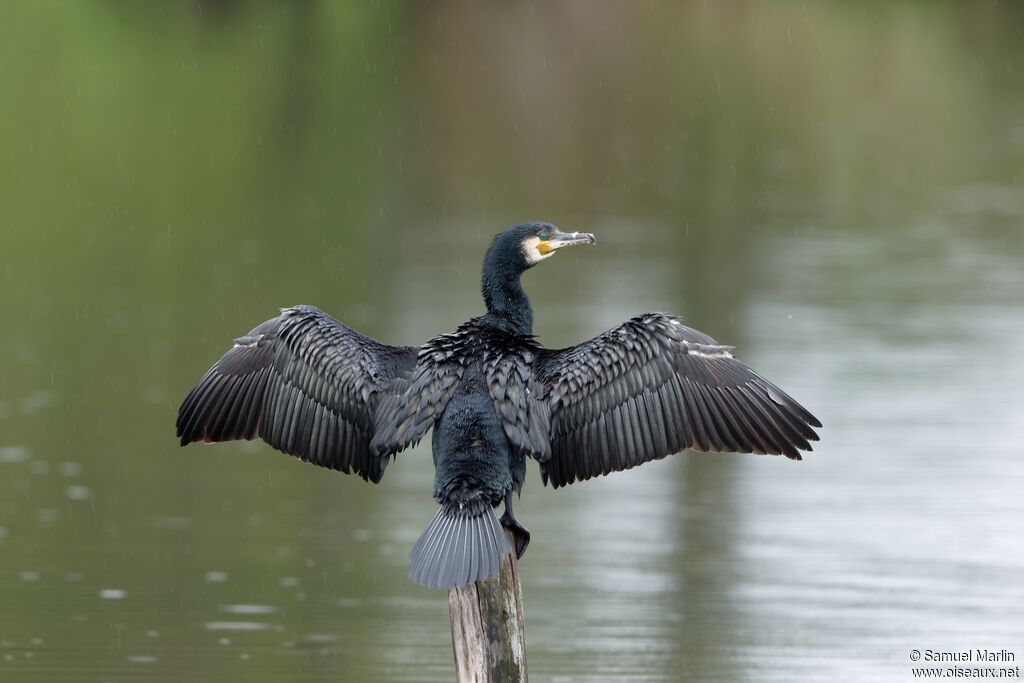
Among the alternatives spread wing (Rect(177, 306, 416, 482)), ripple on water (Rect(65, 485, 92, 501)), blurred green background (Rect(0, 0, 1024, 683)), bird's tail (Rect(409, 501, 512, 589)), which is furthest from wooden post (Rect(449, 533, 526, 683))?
ripple on water (Rect(65, 485, 92, 501))

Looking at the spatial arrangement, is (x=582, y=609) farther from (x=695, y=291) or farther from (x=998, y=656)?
(x=695, y=291)

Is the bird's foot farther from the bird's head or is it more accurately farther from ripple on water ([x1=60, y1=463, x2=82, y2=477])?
ripple on water ([x1=60, y1=463, x2=82, y2=477])

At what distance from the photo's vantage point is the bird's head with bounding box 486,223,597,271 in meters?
7.43

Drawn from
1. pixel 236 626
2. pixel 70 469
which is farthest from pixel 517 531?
pixel 70 469

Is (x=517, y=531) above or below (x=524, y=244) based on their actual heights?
below

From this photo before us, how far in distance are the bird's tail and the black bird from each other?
0.03 m

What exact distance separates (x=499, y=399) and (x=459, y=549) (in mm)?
823

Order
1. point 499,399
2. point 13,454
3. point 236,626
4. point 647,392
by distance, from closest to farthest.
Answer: point 499,399 < point 647,392 < point 236,626 < point 13,454

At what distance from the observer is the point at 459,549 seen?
6.27 meters

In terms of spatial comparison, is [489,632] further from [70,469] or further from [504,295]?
[70,469]

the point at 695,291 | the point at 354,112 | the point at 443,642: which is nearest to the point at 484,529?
the point at 443,642

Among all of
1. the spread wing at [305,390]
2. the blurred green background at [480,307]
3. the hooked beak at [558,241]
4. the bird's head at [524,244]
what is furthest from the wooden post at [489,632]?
the blurred green background at [480,307]

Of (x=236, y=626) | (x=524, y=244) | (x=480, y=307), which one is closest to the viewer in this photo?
(x=524, y=244)

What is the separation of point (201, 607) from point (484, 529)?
3.25 meters
